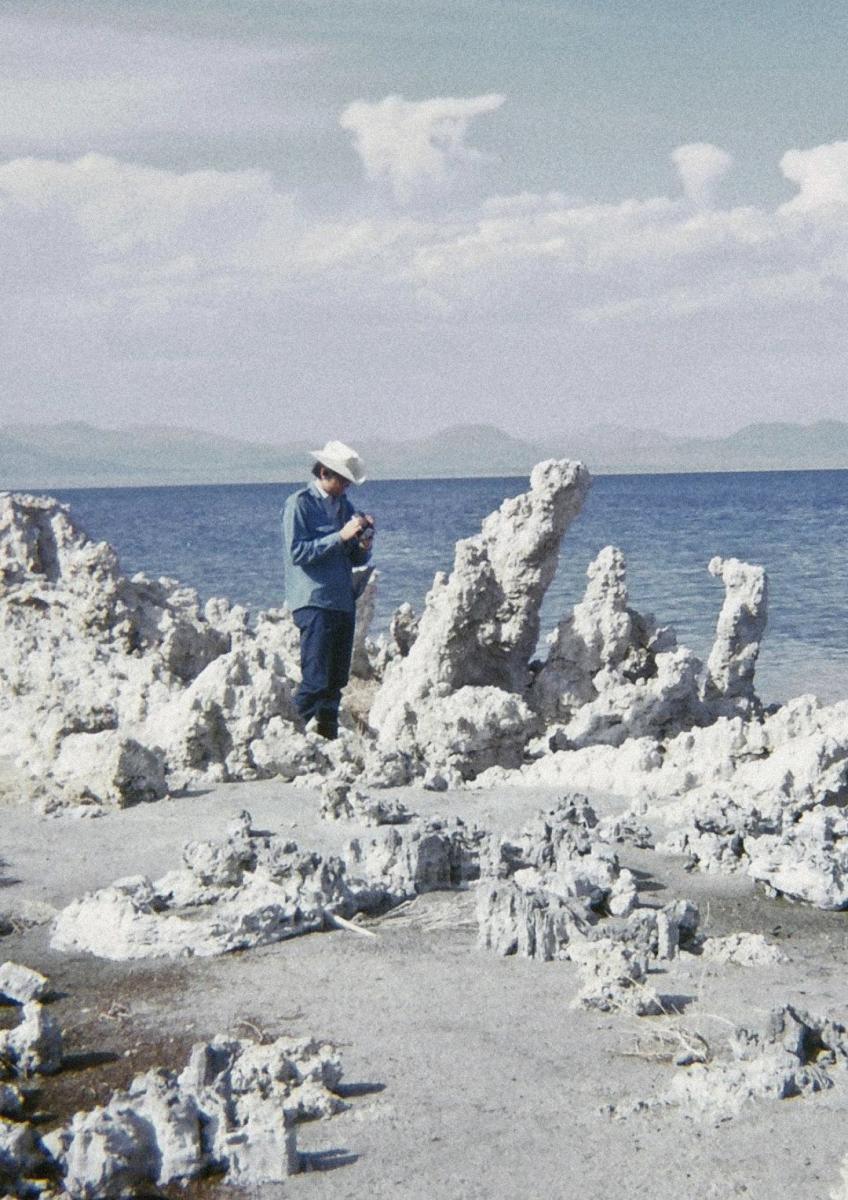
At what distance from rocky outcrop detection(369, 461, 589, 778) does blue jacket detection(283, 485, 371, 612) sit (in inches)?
43.3

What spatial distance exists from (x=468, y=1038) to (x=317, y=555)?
4.09m

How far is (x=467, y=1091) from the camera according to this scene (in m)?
3.90

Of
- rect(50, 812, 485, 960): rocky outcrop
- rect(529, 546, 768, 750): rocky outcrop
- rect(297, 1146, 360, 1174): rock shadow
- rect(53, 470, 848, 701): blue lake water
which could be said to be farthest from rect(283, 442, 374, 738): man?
rect(53, 470, 848, 701): blue lake water

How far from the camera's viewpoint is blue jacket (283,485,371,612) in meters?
7.98

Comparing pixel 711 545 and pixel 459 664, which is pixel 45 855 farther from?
pixel 711 545

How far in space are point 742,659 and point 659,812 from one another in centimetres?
343

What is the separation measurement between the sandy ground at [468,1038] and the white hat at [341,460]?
267cm

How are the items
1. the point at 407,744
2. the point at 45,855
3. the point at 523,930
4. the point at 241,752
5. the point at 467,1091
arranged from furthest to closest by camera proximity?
the point at 407,744, the point at 241,752, the point at 45,855, the point at 523,930, the point at 467,1091

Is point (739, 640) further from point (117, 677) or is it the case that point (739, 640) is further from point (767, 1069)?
point (767, 1069)

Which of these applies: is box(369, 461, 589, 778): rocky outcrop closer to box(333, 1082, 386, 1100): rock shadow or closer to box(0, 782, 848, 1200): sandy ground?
box(0, 782, 848, 1200): sandy ground

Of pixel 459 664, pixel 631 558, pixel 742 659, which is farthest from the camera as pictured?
pixel 631 558

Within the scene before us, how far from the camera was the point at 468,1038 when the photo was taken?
14.0 feet

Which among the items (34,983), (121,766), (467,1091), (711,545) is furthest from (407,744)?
(711,545)

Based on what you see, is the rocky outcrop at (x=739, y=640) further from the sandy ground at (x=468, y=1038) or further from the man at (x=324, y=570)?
the sandy ground at (x=468, y=1038)
